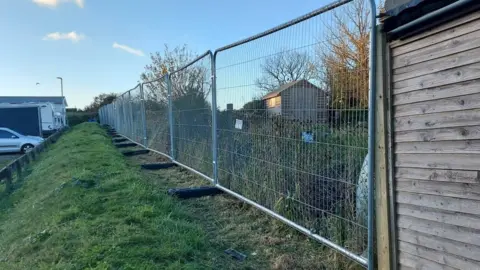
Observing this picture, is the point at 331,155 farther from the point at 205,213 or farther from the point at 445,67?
the point at 205,213

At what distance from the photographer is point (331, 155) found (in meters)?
2.98

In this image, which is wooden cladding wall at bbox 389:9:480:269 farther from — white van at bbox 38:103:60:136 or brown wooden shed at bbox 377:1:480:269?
white van at bbox 38:103:60:136

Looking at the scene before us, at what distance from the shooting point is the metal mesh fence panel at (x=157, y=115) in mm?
8981

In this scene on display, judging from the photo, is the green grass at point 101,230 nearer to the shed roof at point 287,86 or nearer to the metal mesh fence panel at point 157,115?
the shed roof at point 287,86

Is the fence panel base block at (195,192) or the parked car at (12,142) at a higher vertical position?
the parked car at (12,142)

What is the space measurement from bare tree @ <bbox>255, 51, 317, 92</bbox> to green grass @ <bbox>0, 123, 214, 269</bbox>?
179cm

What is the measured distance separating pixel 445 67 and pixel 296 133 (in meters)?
1.62

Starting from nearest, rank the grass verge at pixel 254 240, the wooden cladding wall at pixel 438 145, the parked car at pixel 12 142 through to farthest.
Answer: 1. the wooden cladding wall at pixel 438 145
2. the grass verge at pixel 254 240
3. the parked car at pixel 12 142

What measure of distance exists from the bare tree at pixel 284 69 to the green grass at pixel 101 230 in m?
1.79

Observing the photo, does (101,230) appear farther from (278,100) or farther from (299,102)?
(299,102)

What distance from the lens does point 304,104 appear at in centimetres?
322

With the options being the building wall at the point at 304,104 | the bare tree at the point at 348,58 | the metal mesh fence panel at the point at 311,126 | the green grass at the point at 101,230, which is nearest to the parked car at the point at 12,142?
the green grass at the point at 101,230

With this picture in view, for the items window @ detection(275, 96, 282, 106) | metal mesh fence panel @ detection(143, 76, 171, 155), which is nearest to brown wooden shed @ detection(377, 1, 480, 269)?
window @ detection(275, 96, 282, 106)

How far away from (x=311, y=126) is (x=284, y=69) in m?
0.75
